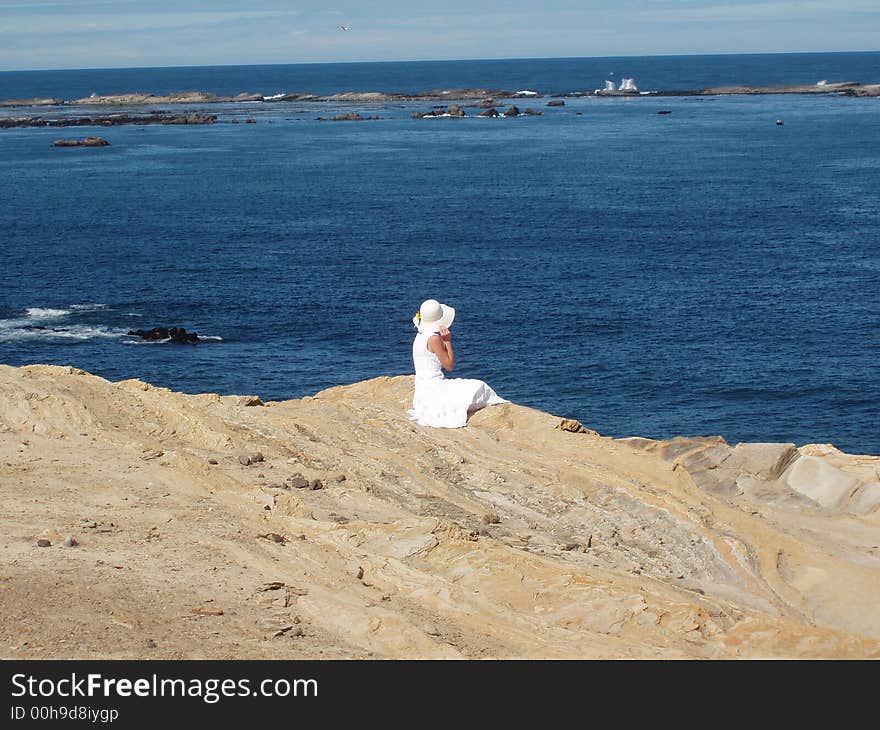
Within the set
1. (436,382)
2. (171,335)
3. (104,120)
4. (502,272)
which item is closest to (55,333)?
(171,335)

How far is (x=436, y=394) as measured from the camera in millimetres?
19469

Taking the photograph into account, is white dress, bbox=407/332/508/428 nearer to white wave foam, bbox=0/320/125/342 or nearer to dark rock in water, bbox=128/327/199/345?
dark rock in water, bbox=128/327/199/345

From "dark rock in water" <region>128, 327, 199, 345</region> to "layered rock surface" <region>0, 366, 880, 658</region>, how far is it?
30483 mm

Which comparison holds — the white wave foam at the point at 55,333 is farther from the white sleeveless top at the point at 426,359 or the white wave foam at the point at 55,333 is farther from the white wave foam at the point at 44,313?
the white sleeveless top at the point at 426,359

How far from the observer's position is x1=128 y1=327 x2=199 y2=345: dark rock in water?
51625mm

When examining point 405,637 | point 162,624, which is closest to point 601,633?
point 405,637

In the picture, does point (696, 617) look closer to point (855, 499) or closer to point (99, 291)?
point (855, 499)

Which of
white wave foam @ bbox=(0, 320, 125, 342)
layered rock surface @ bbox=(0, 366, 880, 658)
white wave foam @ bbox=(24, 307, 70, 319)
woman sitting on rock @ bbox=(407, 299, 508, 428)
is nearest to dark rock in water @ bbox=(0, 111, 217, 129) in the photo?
white wave foam @ bbox=(24, 307, 70, 319)

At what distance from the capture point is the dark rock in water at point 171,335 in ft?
169

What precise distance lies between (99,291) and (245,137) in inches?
3384

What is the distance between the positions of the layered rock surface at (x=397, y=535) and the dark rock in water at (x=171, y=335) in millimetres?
30483

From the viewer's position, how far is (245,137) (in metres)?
144

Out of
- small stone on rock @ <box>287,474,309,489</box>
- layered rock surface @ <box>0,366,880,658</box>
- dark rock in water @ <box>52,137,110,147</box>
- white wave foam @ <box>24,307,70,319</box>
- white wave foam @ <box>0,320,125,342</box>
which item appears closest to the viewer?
layered rock surface @ <box>0,366,880,658</box>

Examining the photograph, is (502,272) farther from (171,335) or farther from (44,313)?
(44,313)
